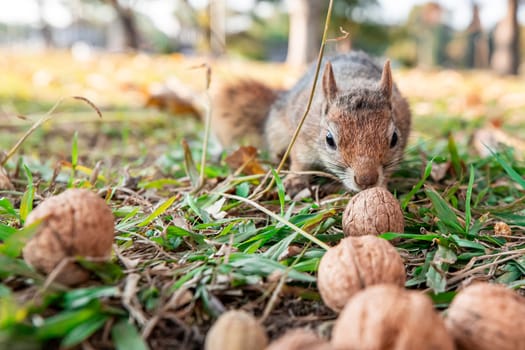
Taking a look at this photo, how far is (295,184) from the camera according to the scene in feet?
5.62

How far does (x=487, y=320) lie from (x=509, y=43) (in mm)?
10599

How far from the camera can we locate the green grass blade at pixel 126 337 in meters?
0.74

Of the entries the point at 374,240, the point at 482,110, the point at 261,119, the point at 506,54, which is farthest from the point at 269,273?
the point at 506,54

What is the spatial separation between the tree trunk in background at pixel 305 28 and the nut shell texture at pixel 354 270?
689 centimetres

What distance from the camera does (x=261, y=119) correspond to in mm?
2613

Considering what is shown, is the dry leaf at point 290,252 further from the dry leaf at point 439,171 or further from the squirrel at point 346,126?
the dry leaf at point 439,171

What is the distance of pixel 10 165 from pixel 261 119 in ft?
4.17

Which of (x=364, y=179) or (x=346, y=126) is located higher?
(x=346, y=126)

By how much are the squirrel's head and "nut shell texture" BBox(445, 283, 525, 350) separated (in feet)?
2.24

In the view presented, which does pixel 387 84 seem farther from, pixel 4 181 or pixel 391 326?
pixel 4 181

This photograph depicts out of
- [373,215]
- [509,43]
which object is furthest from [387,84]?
[509,43]

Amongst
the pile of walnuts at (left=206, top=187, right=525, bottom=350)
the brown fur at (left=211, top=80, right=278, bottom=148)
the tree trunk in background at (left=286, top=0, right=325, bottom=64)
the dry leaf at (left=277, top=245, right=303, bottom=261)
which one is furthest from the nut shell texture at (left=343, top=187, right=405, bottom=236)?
the tree trunk in background at (left=286, top=0, right=325, bottom=64)

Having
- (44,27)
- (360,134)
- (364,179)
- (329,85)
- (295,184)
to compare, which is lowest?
(295,184)

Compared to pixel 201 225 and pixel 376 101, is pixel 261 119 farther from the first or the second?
pixel 201 225
